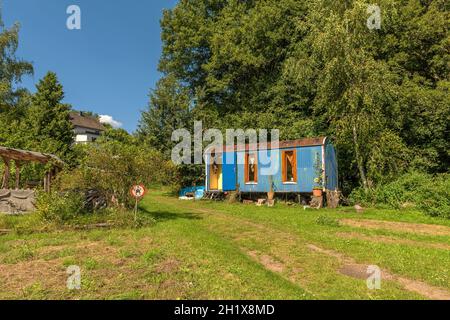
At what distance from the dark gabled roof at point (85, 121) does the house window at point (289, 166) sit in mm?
54082

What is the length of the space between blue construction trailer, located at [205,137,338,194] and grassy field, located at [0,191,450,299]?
671 cm

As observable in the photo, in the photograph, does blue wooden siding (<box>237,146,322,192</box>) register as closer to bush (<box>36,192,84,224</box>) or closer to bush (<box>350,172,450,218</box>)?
bush (<box>350,172,450,218</box>)

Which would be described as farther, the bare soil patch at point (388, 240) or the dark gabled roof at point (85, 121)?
the dark gabled roof at point (85, 121)

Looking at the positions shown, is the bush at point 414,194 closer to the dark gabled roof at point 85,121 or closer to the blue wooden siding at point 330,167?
the blue wooden siding at point 330,167

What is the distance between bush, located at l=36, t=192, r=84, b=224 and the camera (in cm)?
1005

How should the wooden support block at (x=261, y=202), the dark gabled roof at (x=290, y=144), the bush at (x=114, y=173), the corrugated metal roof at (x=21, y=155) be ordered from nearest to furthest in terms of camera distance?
the bush at (x=114, y=173), the corrugated metal roof at (x=21, y=155), the dark gabled roof at (x=290, y=144), the wooden support block at (x=261, y=202)

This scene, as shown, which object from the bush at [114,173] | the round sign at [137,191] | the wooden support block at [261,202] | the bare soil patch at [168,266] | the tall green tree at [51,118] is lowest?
the bare soil patch at [168,266]

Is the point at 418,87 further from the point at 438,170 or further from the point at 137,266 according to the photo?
the point at 137,266

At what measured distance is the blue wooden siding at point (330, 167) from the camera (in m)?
17.6

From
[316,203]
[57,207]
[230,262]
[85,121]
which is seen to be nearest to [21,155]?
[57,207]

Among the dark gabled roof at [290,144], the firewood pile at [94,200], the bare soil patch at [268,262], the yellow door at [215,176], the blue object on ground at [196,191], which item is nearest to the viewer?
the bare soil patch at [268,262]

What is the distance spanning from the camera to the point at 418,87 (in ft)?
67.9

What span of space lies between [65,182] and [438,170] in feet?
75.2

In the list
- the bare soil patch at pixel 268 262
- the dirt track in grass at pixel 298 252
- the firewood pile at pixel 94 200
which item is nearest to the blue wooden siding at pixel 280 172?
the dirt track in grass at pixel 298 252
